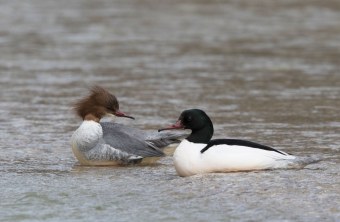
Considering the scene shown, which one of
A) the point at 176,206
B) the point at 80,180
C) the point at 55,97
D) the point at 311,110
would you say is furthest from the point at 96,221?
the point at 55,97

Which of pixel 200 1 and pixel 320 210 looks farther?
pixel 200 1

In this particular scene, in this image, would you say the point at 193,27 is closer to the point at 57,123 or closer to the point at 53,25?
the point at 53,25

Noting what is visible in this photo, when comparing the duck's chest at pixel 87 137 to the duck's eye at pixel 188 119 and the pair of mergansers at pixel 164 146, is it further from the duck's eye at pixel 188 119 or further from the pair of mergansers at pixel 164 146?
the duck's eye at pixel 188 119

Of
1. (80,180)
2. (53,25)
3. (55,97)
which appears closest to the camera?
(80,180)

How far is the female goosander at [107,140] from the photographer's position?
10.0 meters

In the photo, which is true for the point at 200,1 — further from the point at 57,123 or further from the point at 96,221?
the point at 96,221

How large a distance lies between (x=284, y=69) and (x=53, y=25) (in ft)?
27.0

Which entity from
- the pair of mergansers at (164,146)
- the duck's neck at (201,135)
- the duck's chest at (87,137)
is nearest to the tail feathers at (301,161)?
the pair of mergansers at (164,146)

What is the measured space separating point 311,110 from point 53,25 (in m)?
12.0

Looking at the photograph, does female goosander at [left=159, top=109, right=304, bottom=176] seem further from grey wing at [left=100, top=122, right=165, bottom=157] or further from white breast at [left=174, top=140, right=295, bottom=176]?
grey wing at [left=100, top=122, right=165, bottom=157]

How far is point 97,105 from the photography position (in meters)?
10.2

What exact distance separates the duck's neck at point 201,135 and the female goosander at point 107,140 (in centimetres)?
107

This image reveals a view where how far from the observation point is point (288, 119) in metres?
12.9

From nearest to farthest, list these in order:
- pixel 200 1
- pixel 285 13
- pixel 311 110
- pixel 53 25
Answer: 1. pixel 311 110
2. pixel 53 25
3. pixel 285 13
4. pixel 200 1
